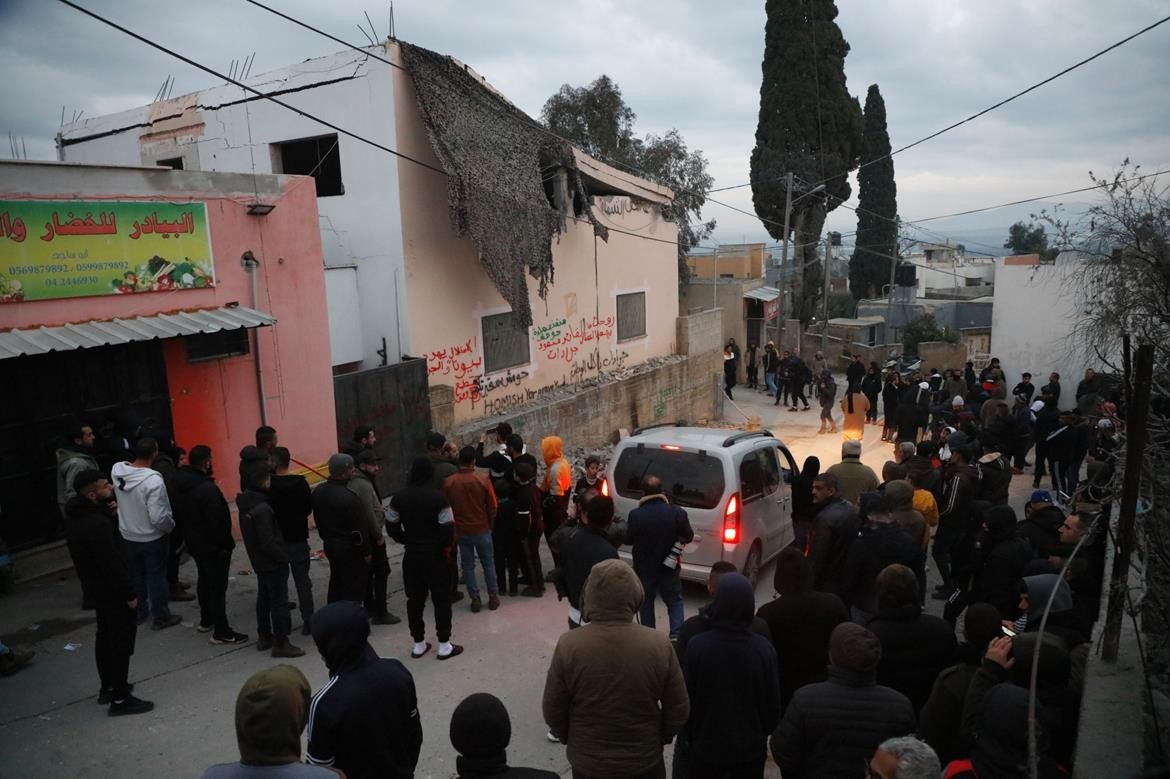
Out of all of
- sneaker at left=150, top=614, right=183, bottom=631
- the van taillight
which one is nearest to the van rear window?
the van taillight

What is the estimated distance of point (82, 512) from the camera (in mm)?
4895

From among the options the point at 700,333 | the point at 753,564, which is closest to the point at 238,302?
the point at 753,564

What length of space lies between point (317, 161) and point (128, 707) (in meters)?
10.3

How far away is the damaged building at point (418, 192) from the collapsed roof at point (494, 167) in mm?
28

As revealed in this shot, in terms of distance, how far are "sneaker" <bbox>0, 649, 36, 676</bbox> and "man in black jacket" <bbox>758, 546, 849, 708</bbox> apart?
5454 mm

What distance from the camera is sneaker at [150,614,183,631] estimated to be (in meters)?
6.50

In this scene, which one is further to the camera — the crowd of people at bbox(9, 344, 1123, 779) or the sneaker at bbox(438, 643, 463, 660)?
the sneaker at bbox(438, 643, 463, 660)

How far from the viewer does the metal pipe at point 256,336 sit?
9141 millimetres

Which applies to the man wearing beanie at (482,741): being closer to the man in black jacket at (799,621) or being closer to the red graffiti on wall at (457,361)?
the man in black jacket at (799,621)

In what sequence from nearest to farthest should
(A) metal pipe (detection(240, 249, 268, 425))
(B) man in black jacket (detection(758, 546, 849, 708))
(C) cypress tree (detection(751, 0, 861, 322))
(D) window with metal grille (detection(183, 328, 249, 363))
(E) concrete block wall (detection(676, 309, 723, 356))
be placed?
(B) man in black jacket (detection(758, 546, 849, 708)) → (D) window with metal grille (detection(183, 328, 249, 363)) → (A) metal pipe (detection(240, 249, 268, 425)) → (E) concrete block wall (detection(676, 309, 723, 356)) → (C) cypress tree (detection(751, 0, 861, 322))

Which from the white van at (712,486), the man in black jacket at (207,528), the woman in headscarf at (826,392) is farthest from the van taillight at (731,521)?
the woman in headscarf at (826,392)

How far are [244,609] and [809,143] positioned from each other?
28.1m

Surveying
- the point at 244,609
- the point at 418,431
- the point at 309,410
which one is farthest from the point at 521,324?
the point at 244,609

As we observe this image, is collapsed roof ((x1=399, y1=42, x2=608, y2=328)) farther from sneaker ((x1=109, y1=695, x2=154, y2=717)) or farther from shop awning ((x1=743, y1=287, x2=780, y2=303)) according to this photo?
shop awning ((x1=743, y1=287, x2=780, y2=303))
